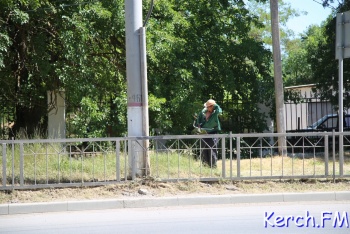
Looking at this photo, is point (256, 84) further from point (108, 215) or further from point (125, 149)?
point (108, 215)

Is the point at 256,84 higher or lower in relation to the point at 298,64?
lower

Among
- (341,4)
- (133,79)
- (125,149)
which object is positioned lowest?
(125,149)

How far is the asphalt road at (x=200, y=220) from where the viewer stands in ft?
25.5

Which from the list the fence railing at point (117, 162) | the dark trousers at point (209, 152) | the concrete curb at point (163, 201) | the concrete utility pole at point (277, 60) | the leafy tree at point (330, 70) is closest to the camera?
the concrete curb at point (163, 201)

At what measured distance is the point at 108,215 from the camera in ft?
29.6

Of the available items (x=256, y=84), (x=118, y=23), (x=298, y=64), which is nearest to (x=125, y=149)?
(x=118, y=23)

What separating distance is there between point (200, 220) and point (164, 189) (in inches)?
82.6

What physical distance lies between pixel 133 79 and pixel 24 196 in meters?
3.17

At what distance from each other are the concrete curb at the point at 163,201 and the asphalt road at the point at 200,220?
0.15m

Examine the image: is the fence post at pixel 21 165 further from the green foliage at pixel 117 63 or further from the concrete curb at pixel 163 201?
the green foliage at pixel 117 63

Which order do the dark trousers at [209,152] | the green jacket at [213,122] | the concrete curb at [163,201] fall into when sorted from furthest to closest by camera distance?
the green jacket at [213,122] < the dark trousers at [209,152] < the concrete curb at [163,201]

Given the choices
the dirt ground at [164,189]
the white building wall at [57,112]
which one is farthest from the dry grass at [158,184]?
the white building wall at [57,112]

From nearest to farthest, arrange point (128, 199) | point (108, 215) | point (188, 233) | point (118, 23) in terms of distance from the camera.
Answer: point (188, 233) → point (108, 215) → point (128, 199) → point (118, 23)

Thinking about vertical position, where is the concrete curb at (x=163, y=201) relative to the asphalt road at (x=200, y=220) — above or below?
above
